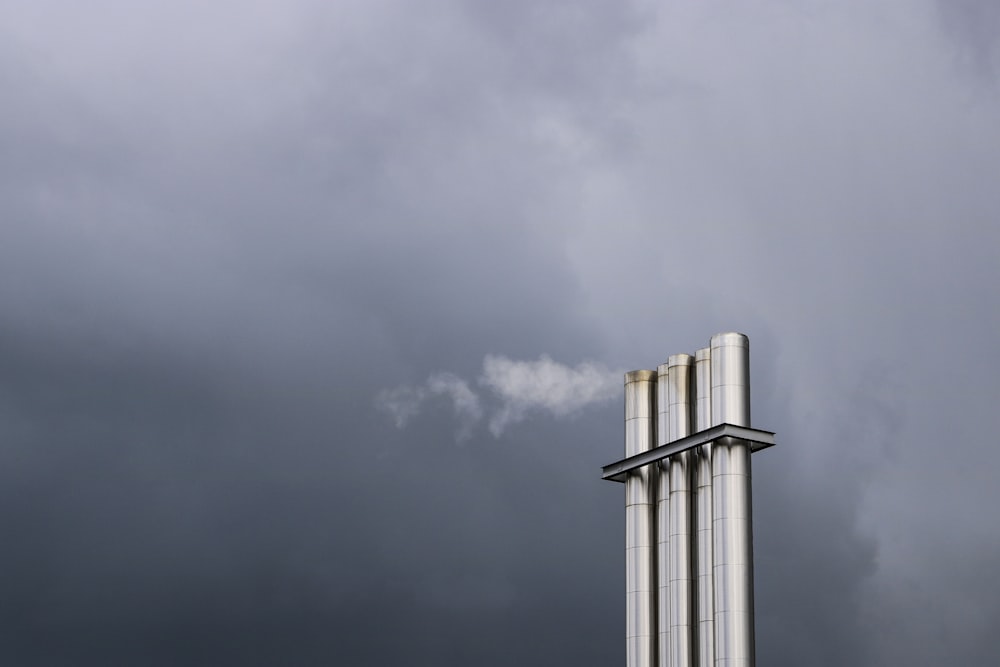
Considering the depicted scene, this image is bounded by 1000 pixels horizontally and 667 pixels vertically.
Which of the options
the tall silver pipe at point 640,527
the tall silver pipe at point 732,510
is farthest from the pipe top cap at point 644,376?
the tall silver pipe at point 732,510

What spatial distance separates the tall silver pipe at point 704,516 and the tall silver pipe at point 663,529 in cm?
113

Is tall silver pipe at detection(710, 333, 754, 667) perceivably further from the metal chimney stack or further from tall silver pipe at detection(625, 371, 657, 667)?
tall silver pipe at detection(625, 371, 657, 667)

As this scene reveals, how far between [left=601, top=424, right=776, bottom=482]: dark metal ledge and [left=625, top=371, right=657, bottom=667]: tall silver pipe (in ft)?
1.30

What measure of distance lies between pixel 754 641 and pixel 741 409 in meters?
7.37

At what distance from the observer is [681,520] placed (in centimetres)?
5656

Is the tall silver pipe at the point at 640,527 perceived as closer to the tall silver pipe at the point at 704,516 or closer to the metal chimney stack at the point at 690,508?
the metal chimney stack at the point at 690,508

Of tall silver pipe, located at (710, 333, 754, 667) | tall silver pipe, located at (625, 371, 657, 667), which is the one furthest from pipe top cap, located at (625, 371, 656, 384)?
tall silver pipe, located at (710, 333, 754, 667)

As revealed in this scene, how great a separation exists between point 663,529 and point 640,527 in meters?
1.21

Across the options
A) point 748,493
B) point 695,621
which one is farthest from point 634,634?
point 748,493

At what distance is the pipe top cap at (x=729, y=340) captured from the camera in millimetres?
56125

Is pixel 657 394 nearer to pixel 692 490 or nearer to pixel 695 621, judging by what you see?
pixel 692 490

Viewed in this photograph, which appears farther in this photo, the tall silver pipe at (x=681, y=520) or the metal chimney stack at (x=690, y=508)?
the tall silver pipe at (x=681, y=520)

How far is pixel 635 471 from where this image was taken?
194ft

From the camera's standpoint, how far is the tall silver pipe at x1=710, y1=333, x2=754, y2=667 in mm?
53469
